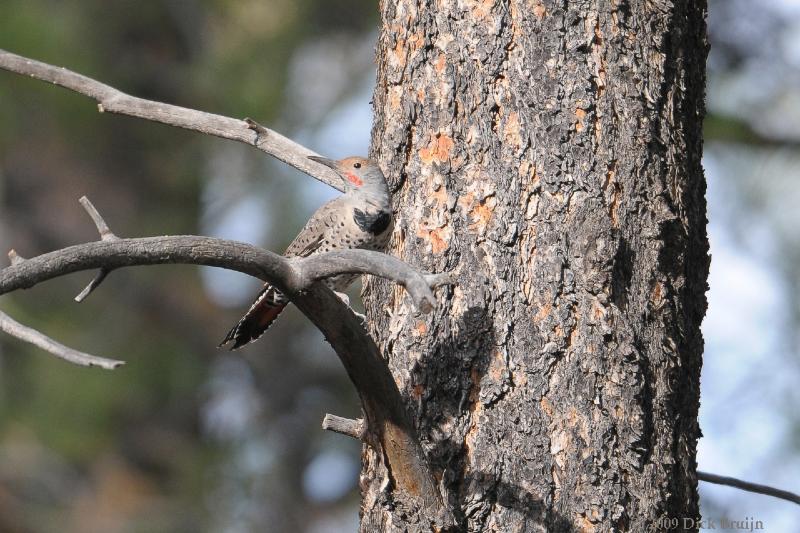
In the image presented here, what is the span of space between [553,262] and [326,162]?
1.32m

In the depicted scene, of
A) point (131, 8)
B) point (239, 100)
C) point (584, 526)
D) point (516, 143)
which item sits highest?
point (131, 8)

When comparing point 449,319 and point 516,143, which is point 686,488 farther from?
point 516,143

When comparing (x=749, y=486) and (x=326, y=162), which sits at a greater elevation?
(x=326, y=162)

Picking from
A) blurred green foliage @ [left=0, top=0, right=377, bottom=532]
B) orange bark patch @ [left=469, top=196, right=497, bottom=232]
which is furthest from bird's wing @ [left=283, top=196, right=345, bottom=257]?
blurred green foliage @ [left=0, top=0, right=377, bottom=532]

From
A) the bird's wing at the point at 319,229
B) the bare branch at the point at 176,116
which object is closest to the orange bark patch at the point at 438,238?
the bare branch at the point at 176,116

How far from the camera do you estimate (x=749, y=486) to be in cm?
300

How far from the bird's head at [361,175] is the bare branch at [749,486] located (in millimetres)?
1298

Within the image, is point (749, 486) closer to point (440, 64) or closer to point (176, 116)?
point (440, 64)

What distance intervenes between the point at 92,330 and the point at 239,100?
2050 millimetres

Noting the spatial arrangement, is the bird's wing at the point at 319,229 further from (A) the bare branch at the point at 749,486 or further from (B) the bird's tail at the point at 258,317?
(A) the bare branch at the point at 749,486

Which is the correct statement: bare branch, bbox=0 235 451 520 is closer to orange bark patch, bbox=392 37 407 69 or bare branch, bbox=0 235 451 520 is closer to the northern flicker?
the northern flicker

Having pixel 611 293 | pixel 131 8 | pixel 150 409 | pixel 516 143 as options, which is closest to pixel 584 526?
pixel 611 293

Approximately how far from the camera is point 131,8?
26.3 feet

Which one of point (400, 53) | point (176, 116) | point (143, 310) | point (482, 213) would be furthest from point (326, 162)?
point (143, 310)
